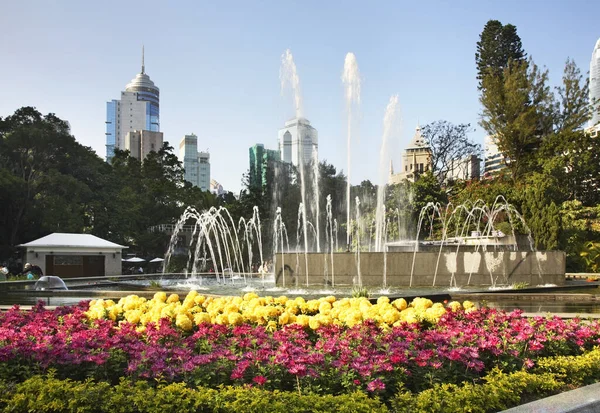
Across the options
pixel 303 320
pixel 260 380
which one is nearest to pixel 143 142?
pixel 303 320

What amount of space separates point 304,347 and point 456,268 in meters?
11.0

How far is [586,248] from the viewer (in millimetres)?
24516

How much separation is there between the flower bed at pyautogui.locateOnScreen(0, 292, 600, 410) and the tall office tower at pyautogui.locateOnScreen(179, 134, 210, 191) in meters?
166

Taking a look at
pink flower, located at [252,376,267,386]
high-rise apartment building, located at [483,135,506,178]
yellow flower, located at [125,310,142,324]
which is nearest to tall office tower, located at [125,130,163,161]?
high-rise apartment building, located at [483,135,506,178]

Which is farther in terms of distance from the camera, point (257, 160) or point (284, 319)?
point (257, 160)

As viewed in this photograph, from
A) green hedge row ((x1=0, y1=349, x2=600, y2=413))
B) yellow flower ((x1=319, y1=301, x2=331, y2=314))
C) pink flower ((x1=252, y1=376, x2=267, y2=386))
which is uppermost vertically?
yellow flower ((x1=319, y1=301, x2=331, y2=314))

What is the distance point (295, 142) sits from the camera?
3988 centimetres

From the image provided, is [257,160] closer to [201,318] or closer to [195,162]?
[201,318]

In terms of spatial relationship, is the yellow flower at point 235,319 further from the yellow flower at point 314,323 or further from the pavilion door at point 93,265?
the pavilion door at point 93,265

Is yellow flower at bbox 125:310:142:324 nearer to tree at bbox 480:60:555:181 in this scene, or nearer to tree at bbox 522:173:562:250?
tree at bbox 522:173:562:250

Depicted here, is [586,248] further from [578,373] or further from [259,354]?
[259,354]

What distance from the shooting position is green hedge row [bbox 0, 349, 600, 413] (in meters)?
3.78

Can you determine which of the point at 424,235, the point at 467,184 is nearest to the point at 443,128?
the point at 467,184

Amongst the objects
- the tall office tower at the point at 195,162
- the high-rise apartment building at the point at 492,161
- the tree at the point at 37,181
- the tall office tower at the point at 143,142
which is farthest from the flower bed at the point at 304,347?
the tall office tower at the point at 195,162
